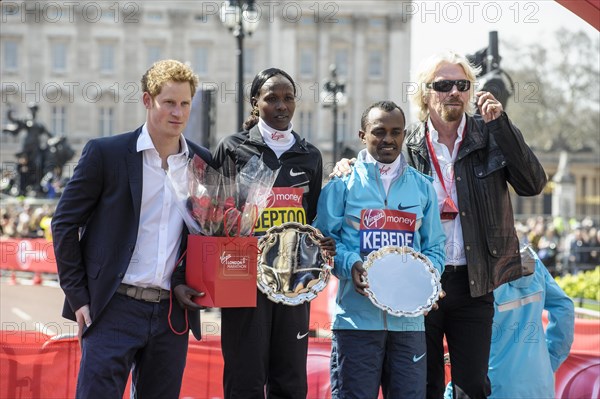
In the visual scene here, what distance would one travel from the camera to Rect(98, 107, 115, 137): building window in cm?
6469

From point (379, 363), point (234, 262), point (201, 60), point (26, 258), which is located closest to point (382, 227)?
point (379, 363)

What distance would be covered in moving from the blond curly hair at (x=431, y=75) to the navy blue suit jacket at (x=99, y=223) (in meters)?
1.64

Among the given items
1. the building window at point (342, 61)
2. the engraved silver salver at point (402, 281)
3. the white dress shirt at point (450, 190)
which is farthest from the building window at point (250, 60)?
the engraved silver salver at point (402, 281)

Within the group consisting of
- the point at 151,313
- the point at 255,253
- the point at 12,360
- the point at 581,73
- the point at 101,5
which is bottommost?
the point at 12,360

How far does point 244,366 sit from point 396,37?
64.9m

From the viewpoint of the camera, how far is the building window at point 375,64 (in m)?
67.4

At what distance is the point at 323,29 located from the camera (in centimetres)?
6744

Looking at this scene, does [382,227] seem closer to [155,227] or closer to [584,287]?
[155,227]

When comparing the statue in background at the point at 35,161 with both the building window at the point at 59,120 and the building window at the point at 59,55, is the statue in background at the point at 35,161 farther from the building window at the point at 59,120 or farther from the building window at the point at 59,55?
the building window at the point at 59,55

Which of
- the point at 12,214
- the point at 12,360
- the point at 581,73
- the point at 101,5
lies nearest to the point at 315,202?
the point at 12,360

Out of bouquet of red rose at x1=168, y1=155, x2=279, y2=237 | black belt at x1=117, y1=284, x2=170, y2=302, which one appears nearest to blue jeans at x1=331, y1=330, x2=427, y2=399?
bouquet of red rose at x1=168, y1=155, x2=279, y2=237

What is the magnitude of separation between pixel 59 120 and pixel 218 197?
205ft

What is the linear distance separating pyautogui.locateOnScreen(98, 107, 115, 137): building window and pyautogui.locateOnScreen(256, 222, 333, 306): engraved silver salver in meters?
61.5

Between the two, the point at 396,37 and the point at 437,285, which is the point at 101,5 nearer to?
the point at 396,37
